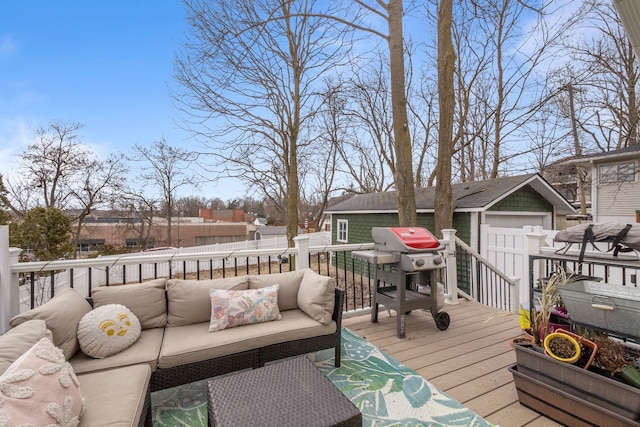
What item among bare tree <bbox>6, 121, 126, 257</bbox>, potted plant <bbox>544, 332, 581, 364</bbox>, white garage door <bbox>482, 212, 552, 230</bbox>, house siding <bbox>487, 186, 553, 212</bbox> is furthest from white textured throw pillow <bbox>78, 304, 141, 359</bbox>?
bare tree <bbox>6, 121, 126, 257</bbox>

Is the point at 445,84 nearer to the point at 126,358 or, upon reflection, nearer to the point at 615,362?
the point at 615,362

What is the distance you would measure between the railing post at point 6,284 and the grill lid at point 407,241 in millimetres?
3169

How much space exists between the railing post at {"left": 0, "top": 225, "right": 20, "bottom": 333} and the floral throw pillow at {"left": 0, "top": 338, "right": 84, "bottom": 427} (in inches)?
52.3

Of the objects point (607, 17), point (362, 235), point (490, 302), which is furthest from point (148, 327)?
point (607, 17)

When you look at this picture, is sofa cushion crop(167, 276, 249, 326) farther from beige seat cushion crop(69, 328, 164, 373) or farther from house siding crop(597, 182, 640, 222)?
house siding crop(597, 182, 640, 222)

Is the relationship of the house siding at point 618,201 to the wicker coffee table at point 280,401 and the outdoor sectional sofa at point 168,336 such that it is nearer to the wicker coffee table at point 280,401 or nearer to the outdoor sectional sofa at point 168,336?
the outdoor sectional sofa at point 168,336

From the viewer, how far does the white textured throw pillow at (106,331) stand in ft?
6.03

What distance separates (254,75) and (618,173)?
11.4m

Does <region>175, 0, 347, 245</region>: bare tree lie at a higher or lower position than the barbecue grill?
higher

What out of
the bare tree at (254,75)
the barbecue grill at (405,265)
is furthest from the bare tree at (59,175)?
the barbecue grill at (405,265)

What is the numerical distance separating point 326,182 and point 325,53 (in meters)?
9.43

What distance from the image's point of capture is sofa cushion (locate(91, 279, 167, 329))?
7.22 ft

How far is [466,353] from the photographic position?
264cm

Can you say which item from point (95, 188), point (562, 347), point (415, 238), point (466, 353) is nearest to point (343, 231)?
point (415, 238)
